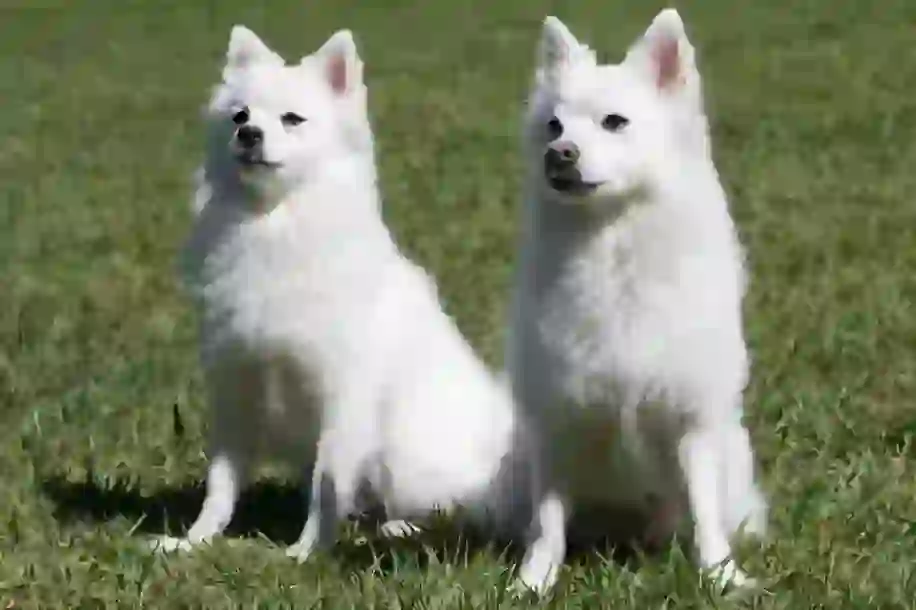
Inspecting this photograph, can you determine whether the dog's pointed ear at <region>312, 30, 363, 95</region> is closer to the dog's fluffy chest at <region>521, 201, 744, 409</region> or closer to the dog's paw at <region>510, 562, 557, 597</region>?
the dog's fluffy chest at <region>521, 201, 744, 409</region>

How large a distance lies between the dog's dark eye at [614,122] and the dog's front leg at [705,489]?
89 centimetres

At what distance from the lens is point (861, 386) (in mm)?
6594

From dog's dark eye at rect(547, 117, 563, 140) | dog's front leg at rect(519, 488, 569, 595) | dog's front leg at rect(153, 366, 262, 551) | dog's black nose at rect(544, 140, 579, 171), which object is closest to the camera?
dog's black nose at rect(544, 140, 579, 171)

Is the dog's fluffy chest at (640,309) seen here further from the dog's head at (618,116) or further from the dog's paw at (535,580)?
the dog's paw at (535,580)

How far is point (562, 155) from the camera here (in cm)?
408

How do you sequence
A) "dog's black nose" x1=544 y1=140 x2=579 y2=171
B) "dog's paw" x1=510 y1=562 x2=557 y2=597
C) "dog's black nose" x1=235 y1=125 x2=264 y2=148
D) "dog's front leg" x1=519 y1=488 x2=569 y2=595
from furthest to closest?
"dog's black nose" x1=235 y1=125 x2=264 y2=148, "dog's front leg" x1=519 y1=488 x2=569 y2=595, "dog's paw" x1=510 y1=562 x2=557 y2=597, "dog's black nose" x1=544 y1=140 x2=579 y2=171

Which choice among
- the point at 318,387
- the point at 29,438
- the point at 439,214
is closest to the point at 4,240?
the point at 439,214

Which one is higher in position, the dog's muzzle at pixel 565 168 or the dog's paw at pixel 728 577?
the dog's muzzle at pixel 565 168

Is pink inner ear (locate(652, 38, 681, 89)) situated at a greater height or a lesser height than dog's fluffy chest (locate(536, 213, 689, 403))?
greater

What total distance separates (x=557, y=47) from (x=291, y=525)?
73.9 inches

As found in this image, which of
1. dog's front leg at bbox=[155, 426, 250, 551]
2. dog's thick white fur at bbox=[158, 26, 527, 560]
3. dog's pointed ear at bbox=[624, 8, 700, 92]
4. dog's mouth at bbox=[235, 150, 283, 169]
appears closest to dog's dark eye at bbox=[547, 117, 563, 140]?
dog's pointed ear at bbox=[624, 8, 700, 92]

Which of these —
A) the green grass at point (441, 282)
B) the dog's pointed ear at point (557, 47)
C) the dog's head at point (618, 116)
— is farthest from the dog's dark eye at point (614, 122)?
the green grass at point (441, 282)

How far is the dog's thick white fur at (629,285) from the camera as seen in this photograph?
4148 mm

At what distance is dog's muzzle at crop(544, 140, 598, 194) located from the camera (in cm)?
408
